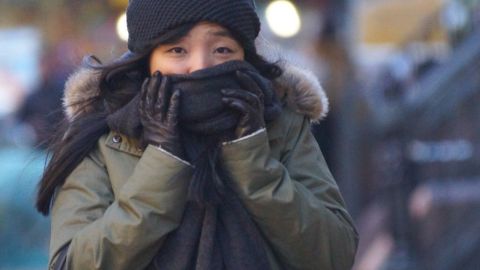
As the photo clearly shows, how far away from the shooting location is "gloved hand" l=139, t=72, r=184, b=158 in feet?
11.0

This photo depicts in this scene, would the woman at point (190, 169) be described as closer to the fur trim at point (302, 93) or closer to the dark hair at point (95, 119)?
the dark hair at point (95, 119)

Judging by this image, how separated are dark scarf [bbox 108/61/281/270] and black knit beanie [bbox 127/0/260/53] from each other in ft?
0.42

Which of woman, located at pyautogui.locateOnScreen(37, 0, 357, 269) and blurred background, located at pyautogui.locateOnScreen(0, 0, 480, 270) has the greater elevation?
woman, located at pyautogui.locateOnScreen(37, 0, 357, 269)

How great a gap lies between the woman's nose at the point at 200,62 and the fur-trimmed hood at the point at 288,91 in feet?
1.00

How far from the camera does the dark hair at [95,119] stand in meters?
3.53

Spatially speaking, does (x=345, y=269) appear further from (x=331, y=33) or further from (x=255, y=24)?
(x=331, y=33)

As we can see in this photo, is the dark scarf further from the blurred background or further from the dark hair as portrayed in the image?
the blurred background

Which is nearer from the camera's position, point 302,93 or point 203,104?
point 203,104

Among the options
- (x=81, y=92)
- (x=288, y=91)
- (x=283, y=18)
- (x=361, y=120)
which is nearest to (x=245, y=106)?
(x=288, y=91)

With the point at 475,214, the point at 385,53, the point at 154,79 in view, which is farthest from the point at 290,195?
the point at 385,53

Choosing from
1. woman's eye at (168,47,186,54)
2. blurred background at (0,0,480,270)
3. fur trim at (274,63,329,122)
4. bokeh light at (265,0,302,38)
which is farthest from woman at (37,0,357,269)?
bokeh light at (265,0,302,38)

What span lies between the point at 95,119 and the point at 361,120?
6.79m

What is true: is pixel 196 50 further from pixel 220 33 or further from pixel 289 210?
pixel 289 210

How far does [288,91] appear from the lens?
3.72m
